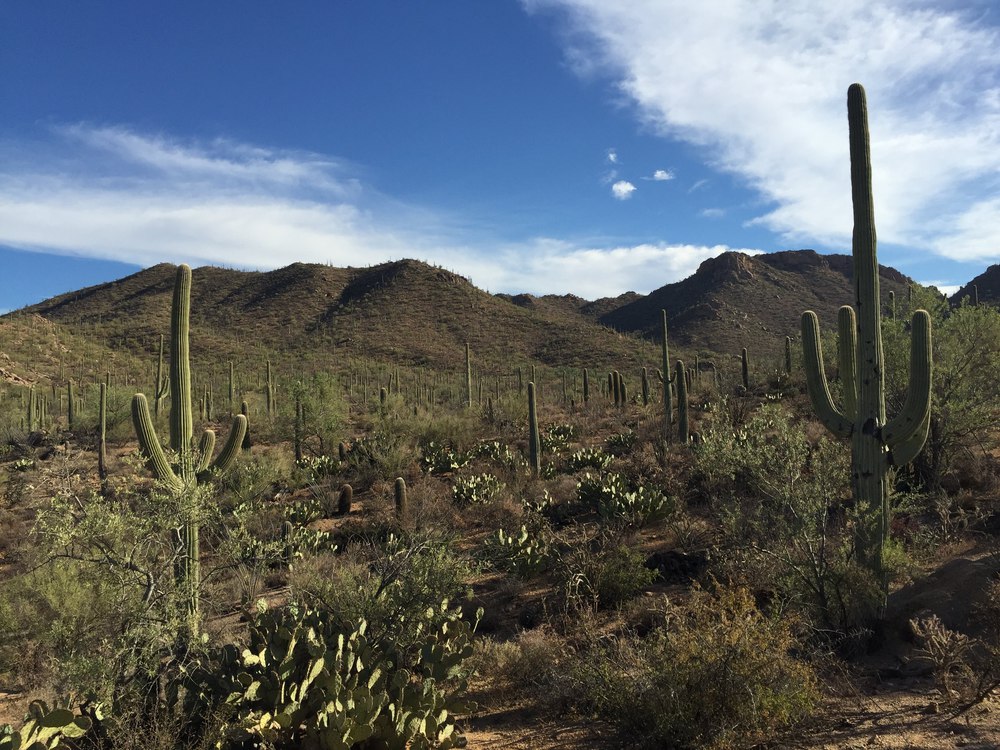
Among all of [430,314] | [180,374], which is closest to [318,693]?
[180,374]

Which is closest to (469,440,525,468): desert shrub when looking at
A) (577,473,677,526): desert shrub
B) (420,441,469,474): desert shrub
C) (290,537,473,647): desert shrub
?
(420,441,469,474): desert shrub

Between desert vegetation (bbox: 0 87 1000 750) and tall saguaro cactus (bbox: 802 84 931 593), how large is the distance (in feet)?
0.12

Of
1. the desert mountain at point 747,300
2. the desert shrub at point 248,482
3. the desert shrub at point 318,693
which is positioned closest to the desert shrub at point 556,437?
the desert shrub at point 248,482

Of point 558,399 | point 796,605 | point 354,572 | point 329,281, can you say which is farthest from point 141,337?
point 796,605

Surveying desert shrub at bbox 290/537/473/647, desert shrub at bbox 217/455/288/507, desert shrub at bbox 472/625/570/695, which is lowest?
desert shrub at bbox 472/625/570/695

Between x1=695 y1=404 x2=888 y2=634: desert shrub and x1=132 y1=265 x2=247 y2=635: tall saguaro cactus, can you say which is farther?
x1=695 y1=404 x2=888 y2=634: desert shrub

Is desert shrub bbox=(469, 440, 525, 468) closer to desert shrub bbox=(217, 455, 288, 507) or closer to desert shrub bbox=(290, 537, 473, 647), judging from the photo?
desert shrub bbox=(217, 455, 288, 507)

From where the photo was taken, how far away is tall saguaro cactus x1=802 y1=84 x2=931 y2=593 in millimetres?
7047

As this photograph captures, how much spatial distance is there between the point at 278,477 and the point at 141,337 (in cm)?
4301

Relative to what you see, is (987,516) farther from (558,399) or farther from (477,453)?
(558,399)

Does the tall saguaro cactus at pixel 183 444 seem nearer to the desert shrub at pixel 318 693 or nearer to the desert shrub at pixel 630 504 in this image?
the desert shrub at pixel 318 693

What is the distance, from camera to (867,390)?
7309 millimetres

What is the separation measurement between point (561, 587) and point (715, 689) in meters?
3.89

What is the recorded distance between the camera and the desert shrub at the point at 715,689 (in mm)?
4570
